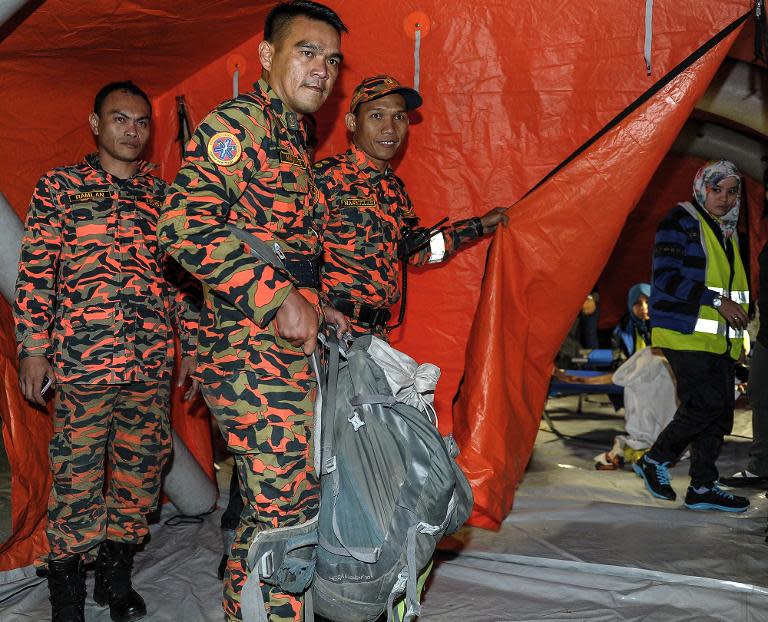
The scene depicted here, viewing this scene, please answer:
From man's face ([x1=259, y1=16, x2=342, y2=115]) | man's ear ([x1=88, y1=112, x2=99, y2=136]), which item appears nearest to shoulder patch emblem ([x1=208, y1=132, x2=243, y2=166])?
man's face ([x1=259, y1=16, x2=342, y2=115])

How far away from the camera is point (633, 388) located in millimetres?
4559

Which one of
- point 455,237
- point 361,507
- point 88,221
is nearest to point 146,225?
point 88,221

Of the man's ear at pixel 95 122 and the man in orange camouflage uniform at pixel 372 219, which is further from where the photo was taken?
the man in orange camouflage uniform at pixel 372 219

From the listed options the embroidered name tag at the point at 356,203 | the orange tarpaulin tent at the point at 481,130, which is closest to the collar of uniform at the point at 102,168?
the orange tarpaulin tent at the point at 481,130

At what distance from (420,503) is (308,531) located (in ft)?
0.93

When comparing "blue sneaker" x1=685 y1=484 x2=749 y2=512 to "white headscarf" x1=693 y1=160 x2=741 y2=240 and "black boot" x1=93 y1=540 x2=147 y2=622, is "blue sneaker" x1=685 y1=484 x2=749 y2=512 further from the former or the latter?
"black boot" x1=93 y1=540 x2=147 y2=622

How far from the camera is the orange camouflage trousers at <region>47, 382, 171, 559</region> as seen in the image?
7.77ft

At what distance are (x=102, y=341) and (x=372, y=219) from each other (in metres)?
1.06

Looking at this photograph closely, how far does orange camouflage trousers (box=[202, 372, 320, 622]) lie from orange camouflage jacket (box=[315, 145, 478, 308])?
39.2 inches

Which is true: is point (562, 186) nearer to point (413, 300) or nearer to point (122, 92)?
point (413, 300)

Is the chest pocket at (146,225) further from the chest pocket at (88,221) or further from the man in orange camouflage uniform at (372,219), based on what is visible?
the man in orange camouflage uniform at (372,219)

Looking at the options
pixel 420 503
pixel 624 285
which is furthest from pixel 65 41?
pixel 624 285

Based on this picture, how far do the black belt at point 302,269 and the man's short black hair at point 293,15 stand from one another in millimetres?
568

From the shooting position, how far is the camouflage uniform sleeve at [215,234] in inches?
62.8
